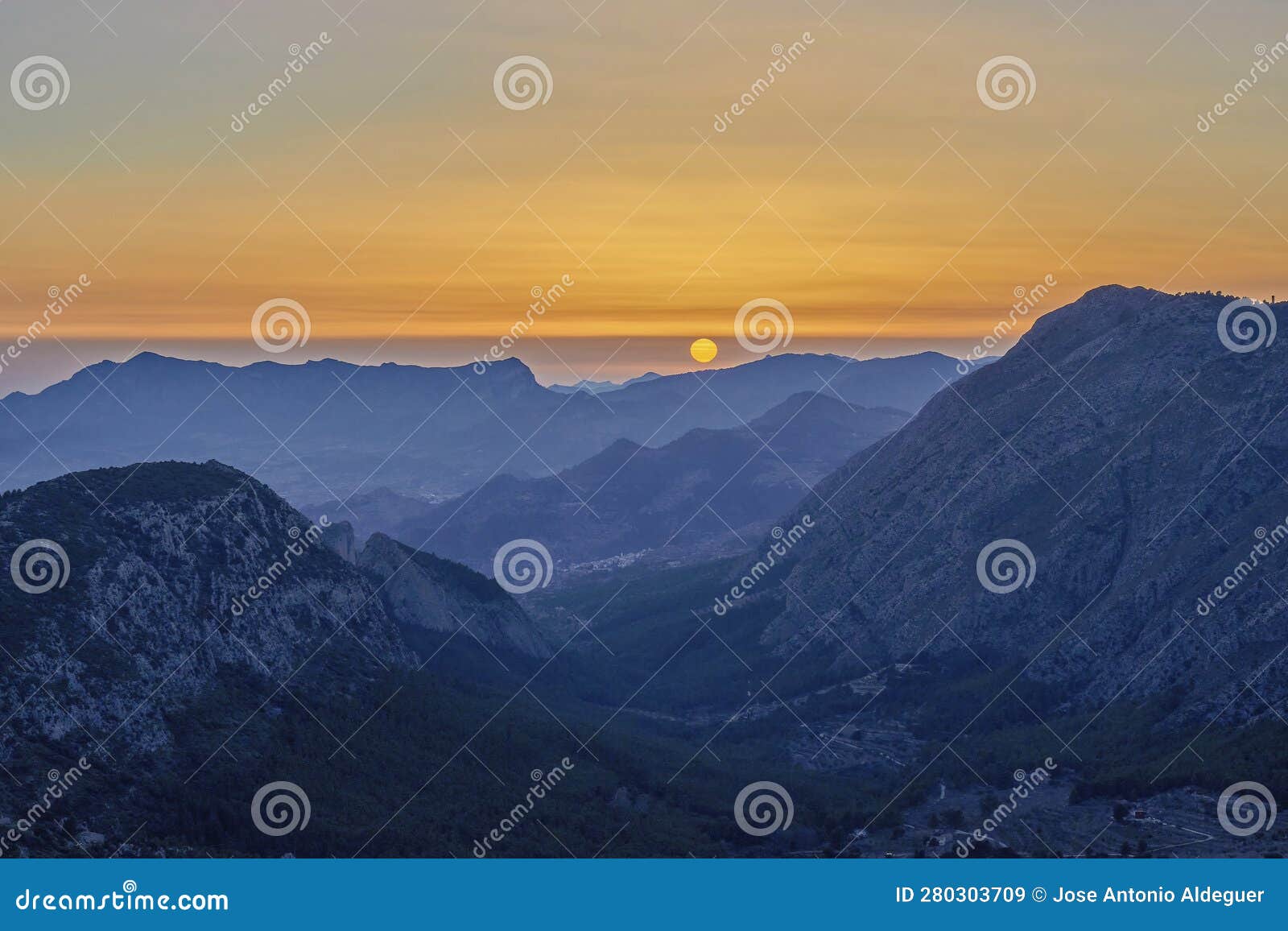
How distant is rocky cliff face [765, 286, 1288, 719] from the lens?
136 meters

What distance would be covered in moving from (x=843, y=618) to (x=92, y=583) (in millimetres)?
109048

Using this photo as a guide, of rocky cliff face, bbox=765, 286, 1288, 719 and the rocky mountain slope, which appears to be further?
rocky cliff face, bbox=765, 286, 1288, 719

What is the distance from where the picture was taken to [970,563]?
176m

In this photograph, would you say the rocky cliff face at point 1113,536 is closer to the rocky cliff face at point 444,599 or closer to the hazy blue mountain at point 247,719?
the rocky cliff face at point 444,599

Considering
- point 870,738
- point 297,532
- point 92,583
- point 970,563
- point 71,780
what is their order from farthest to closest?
point 970,563, point 870,738, point 297,532, point 92,583, point 71,780

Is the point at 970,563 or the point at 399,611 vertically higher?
the point at 970,563

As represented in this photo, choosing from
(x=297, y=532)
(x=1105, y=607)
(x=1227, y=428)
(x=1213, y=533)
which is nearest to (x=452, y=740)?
(x=297, y=532)

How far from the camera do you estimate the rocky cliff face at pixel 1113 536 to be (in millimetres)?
136125

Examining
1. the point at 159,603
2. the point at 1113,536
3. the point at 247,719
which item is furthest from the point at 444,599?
the point at 1113,536

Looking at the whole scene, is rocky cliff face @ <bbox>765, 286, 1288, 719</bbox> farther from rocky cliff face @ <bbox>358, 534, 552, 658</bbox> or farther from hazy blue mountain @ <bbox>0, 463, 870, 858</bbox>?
hazy blue mountain @ <bbox>0, 463, 870, 858</bbox>

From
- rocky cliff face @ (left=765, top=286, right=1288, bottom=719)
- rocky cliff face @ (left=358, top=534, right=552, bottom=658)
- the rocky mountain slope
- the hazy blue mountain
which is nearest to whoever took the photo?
the hazy blue mountain

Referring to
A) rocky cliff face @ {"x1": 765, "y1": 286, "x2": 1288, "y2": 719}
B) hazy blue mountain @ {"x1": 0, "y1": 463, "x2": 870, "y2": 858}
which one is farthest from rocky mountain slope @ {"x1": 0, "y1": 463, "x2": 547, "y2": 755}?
rocky cliff face @ {"x1": 765, "y1": 286, "x2": 1288, "y2": 719}

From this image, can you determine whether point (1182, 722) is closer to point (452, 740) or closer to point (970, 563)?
point (970, 563)

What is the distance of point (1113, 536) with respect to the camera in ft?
538
